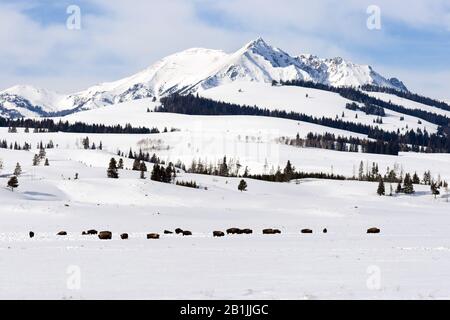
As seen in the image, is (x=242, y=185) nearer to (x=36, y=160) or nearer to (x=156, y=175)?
(x=156, y=175)

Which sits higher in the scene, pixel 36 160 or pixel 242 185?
pixel 36 160

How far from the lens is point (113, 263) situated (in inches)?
1028

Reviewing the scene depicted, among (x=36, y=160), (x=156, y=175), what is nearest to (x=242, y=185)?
(x=156, y=175)

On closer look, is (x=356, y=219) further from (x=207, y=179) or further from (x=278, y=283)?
(x=207, y=179)

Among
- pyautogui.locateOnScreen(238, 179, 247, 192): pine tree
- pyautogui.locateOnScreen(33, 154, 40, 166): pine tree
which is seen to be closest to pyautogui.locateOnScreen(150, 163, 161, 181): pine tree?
pyautogui.locateOnScreen(238, 179, 247, 192): pine tree

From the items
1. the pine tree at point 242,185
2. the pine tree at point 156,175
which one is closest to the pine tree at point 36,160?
the pine tree at point 156,175

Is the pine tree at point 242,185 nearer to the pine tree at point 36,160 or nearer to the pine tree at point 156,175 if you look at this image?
the pine tree at point 156,175

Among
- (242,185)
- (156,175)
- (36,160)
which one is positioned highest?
(36,160)

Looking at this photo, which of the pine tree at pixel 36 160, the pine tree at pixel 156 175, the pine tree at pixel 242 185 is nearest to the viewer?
the pine tree at pixel 242 185

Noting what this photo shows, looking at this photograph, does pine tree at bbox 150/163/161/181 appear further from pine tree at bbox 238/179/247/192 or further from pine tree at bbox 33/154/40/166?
pine tree at bbox 33/154/40/166

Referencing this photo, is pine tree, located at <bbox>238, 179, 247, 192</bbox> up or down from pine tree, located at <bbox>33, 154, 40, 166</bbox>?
down
